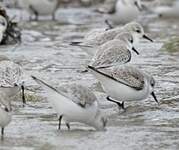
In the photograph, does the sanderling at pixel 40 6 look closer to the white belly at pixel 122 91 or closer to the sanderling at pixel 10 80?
the sanderling at pixel 10 80

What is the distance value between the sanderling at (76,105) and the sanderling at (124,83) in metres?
0.77

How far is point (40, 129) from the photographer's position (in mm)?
7723

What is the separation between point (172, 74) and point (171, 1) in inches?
459

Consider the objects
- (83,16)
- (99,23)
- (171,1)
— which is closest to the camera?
(99,23)

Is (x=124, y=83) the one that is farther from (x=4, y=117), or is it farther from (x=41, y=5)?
(x=41, y=5)

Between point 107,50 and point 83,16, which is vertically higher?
point 107,50

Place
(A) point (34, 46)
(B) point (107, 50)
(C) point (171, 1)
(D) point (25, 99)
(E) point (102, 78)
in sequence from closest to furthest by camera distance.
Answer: (E) point (102, 78) → (D) point (25, 99) → (B) point (107, 50) → (A) point (34, 46) → (C) point (171, 1)

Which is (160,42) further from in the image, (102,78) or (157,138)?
(157,138)

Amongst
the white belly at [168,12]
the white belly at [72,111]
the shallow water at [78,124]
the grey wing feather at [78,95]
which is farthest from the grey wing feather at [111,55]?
the white belly at [168,12]

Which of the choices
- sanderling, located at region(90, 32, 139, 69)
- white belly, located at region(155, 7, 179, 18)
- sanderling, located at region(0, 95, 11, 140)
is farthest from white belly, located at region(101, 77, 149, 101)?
white belly, located at region(155, 7, 179, 18)

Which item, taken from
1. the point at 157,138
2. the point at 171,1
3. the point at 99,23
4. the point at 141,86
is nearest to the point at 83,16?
the point at 99,23

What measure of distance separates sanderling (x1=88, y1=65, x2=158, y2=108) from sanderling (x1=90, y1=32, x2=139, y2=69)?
55cm

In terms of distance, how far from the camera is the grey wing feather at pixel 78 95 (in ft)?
24.6

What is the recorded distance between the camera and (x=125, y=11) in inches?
755
